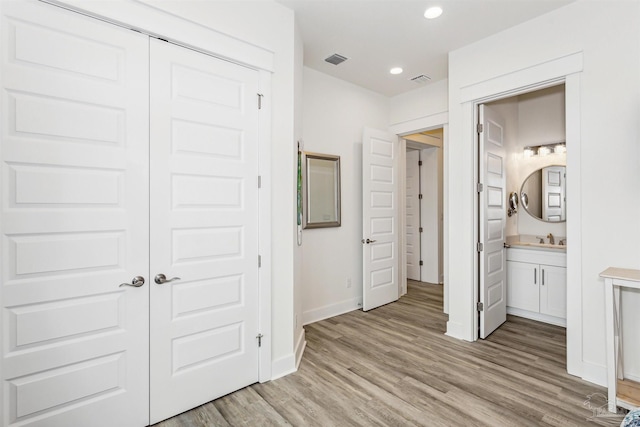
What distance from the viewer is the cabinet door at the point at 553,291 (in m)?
3.54

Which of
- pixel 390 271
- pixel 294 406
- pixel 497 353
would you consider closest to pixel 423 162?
pixel 390 271

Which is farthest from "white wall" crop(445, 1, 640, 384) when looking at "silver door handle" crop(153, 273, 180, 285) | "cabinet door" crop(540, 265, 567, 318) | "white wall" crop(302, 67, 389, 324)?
"silver door handle" crop(153, 273, 180, 285)

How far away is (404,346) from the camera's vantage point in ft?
10.1

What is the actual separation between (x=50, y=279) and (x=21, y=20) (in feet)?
4.28

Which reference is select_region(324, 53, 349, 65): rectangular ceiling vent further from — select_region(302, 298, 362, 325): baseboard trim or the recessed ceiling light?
select_region(302, 298, 362, 325): baseboard trim

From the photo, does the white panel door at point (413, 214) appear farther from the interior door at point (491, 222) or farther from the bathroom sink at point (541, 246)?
the interior door at point (491, 222)

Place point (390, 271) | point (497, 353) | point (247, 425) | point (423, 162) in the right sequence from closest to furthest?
1. point (247, 425)
2. point (497, 353)
3. point (390, 271)
4. point (423, 162)

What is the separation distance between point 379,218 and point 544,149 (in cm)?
227

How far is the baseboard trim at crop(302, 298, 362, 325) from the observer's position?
369 centimetres

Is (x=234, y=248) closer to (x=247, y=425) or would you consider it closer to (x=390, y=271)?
(x=247, y=425)

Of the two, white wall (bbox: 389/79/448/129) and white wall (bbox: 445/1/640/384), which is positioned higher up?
white wall (bbox: 389/79/448/129)

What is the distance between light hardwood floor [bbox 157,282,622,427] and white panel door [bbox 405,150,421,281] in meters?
2.50

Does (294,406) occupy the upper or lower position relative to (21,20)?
lower

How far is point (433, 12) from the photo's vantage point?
105 inches
